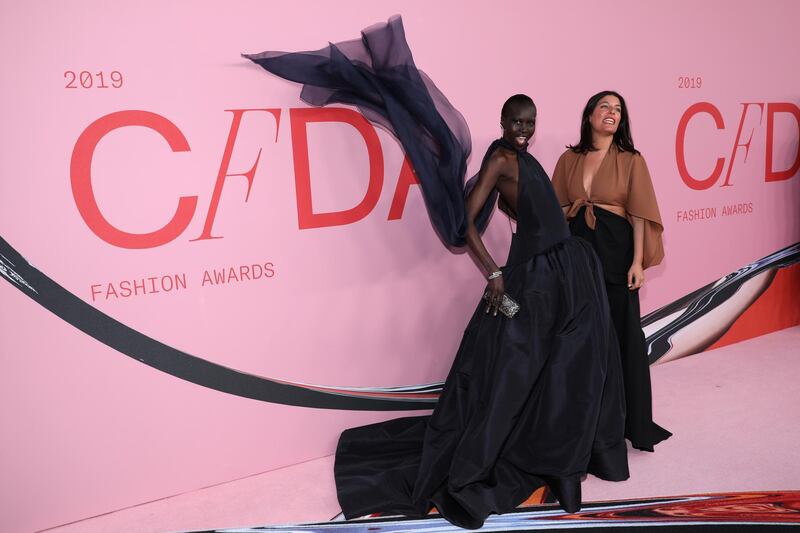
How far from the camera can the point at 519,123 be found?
7.51 ft

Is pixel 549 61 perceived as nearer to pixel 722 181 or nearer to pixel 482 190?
pixel 482 190

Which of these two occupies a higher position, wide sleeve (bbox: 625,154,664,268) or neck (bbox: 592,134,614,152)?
neck (bbox: 592,134,614,152)

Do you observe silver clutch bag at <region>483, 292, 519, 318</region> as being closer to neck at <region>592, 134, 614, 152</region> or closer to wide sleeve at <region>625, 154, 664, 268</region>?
wide sleeve at <region>625, 154, 664, 268</region>

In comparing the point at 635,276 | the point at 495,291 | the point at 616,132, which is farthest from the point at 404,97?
the point at 635,276

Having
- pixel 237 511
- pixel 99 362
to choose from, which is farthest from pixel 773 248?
pixel 99 362

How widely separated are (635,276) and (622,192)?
0.37 metres

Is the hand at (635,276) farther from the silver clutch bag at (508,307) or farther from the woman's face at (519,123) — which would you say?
the woman's face at (519,123)

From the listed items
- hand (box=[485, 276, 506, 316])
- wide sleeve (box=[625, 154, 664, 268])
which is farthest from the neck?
hand (box=[485, 276, 506, 316])

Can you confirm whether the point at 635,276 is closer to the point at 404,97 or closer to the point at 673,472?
the point at 673,472

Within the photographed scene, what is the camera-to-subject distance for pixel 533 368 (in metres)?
2.36

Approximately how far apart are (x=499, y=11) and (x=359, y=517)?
235 cm

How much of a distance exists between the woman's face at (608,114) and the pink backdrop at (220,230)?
541 mm

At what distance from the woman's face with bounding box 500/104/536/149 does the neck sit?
506 mm

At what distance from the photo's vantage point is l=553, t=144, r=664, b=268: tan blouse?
2.62m
